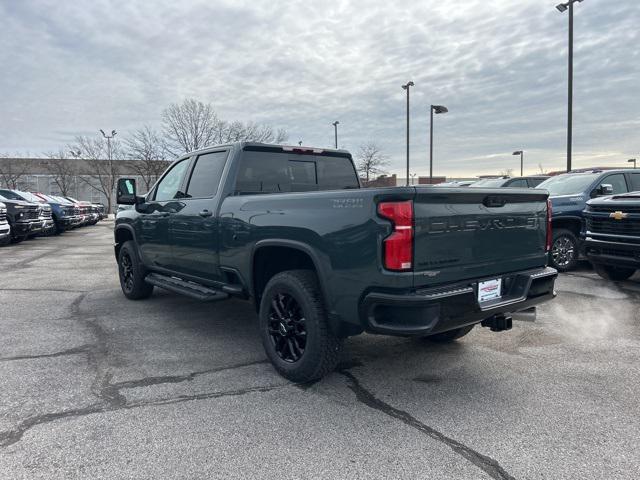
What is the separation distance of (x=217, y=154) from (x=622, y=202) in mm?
5416

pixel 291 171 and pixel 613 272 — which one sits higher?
pixel 291 171

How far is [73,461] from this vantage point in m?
2.58

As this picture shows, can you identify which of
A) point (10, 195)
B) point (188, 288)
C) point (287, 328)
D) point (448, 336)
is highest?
point (10, 195)

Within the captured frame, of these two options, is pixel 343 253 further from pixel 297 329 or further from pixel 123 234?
pixel 123 234

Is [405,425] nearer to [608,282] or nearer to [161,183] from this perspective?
[161,183]

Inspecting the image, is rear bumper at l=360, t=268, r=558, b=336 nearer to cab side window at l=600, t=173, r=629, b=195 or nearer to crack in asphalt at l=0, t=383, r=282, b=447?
crack in asphalt at l=0, t=383, r=282, b=447

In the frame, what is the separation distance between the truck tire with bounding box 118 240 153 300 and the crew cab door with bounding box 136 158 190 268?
0.26 m

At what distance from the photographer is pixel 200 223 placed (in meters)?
4.67

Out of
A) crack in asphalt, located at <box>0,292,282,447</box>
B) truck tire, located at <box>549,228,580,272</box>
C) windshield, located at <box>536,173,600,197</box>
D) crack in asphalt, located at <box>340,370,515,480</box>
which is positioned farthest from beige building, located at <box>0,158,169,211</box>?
crack in asphalt, located at <box>340,370,515,480</box>

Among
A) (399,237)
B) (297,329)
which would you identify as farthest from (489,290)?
(297,329)

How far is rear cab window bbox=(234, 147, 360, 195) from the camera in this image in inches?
181

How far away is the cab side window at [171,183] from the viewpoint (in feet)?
17.9

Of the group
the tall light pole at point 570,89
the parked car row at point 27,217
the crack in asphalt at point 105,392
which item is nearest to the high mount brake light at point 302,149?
the crack in asphalt at point 105,392

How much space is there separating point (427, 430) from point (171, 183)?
4.13m
